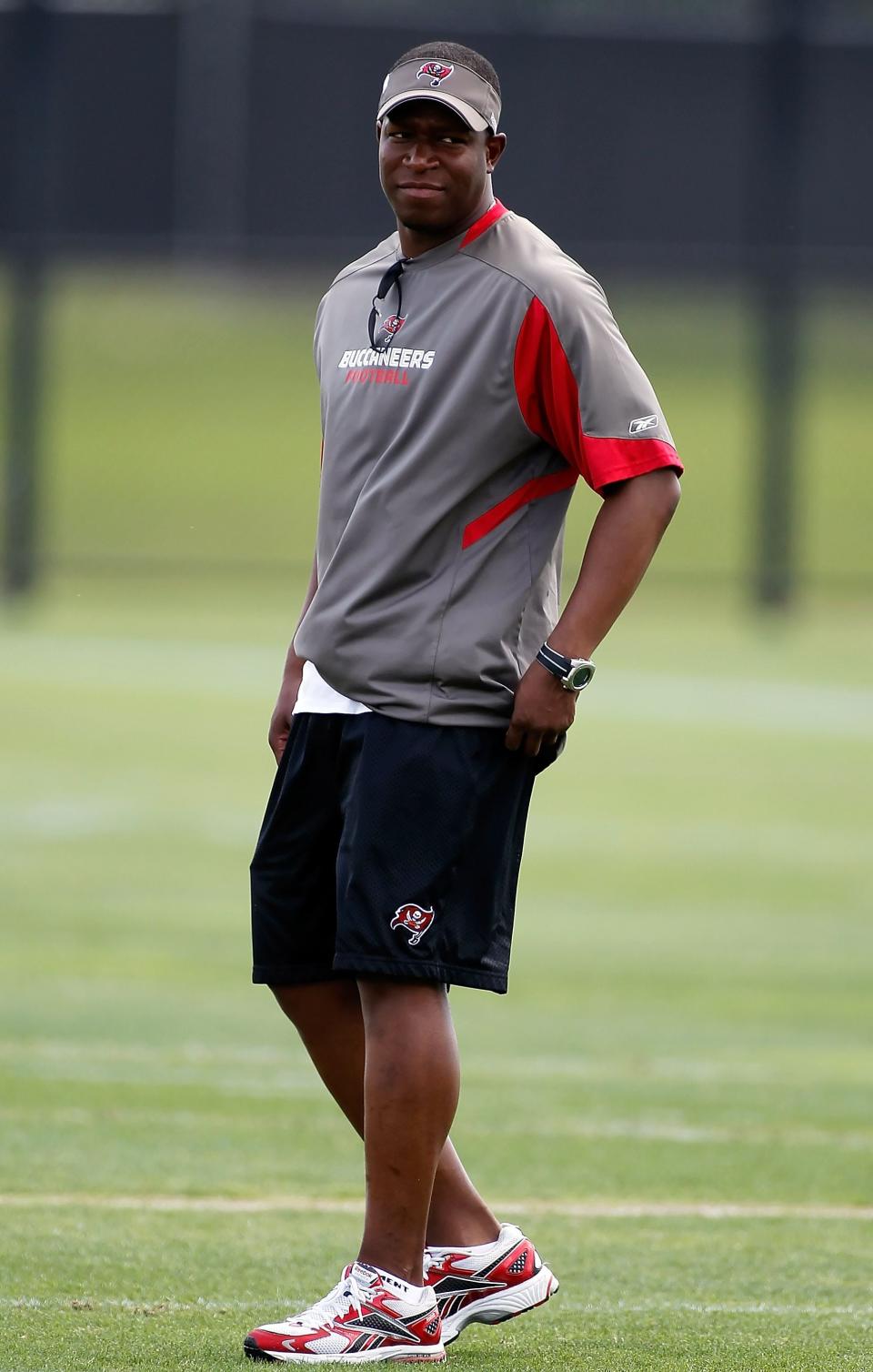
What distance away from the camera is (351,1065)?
407 cm

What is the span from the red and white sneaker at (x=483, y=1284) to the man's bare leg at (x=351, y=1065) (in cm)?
4

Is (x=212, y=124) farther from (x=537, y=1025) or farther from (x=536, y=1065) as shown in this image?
(x=536, y=1065)

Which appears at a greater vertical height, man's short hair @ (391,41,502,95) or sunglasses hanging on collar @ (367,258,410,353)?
man's short hair @ (391,41,502,95)

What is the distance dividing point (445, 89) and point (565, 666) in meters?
0.98

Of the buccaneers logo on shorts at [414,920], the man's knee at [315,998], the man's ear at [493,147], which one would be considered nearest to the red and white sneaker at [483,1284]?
the man's knee at [315,998]

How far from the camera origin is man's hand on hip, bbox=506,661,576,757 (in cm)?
377

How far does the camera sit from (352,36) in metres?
27.7

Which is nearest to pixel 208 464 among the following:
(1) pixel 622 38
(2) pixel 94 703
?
(1) pixel 622 38

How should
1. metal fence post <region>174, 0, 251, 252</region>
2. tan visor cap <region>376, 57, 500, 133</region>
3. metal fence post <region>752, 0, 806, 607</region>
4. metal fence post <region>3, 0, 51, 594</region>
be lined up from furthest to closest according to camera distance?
metal fence post <region>174, 0, 251, 252</region>
metal fence post <region>752, 0, 806, 607</region>
metal fence post <region>3, 0, 51, 594</region>
tan visor cap <region>376, 57, 500, 133</region>

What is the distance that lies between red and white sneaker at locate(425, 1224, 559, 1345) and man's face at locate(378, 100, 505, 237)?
5.81 feet

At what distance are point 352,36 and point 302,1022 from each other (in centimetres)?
2508

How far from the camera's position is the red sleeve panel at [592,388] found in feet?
12.3

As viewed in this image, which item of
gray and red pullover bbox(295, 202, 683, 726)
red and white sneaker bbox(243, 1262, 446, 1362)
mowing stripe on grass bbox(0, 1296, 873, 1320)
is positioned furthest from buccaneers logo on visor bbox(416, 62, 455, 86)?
mowing stripe on grass bbox(0, 1296, 873, 1320)

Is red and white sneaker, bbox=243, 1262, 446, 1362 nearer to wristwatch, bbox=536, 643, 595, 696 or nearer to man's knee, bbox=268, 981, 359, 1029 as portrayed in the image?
man's knee, bbox=268, 981, 359, 1029
